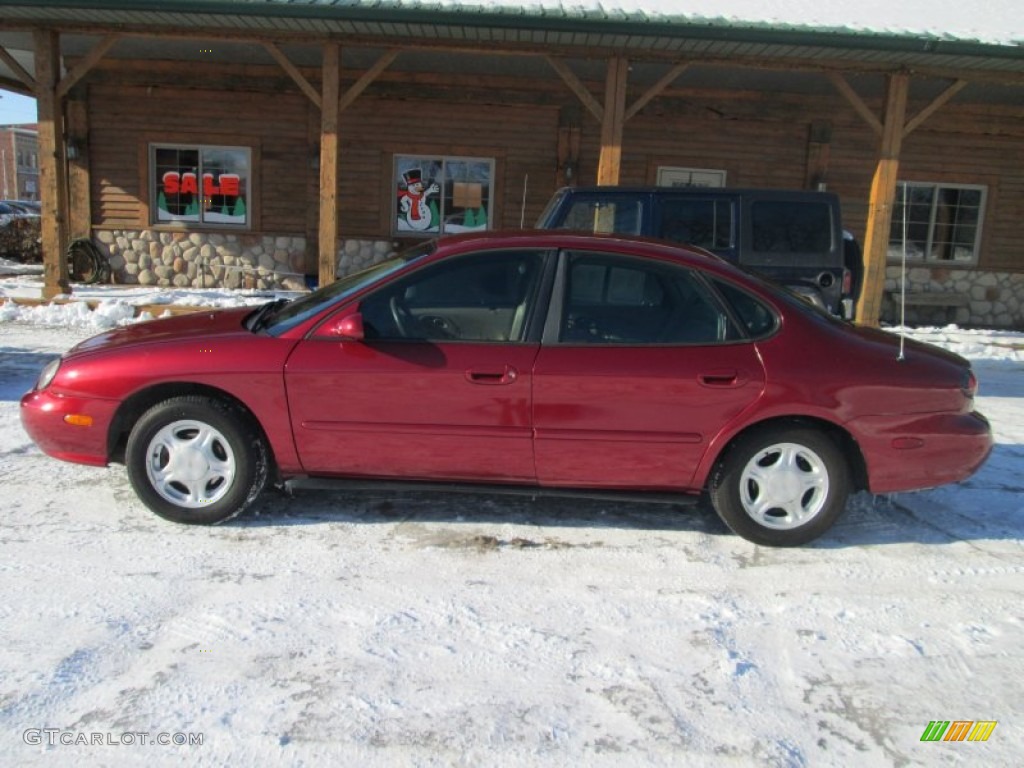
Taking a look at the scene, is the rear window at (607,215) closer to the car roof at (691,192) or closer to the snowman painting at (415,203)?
the car roof at (691,192)

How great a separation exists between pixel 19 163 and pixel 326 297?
92.5 meters

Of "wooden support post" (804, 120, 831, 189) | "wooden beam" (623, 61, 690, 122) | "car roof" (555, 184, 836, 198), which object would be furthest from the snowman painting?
"car roof" (555, 184, 836, 198)

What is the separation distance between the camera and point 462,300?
12.7 feet

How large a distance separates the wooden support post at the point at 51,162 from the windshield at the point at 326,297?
739 centimetres

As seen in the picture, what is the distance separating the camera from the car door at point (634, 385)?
3639mm

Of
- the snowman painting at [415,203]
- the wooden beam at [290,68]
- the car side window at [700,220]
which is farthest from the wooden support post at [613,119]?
the snowman painting at [415,203]

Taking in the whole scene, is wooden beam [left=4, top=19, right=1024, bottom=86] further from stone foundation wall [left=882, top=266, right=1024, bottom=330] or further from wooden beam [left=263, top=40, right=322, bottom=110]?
stone foundation wall [left=882, top=266, right=1024, bottom=330]

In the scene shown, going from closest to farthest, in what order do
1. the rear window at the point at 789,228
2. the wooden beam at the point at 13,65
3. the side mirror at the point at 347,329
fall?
the side mirror at the point at 347,329 → the rear window at the point at 789,228 → the wooden beam at the point at 13,65

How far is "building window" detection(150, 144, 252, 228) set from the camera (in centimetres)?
1374

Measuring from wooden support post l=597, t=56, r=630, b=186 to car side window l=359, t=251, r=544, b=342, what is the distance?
604 centimetres

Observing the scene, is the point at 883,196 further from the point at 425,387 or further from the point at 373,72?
the point at 425,387

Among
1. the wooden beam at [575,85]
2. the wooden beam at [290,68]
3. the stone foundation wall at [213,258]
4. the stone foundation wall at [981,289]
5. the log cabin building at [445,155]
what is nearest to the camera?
the wooden beam at [575,85]

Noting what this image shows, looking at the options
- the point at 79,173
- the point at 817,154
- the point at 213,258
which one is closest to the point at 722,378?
the point at 817,154

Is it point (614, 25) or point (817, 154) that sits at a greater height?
point (614, 25)
